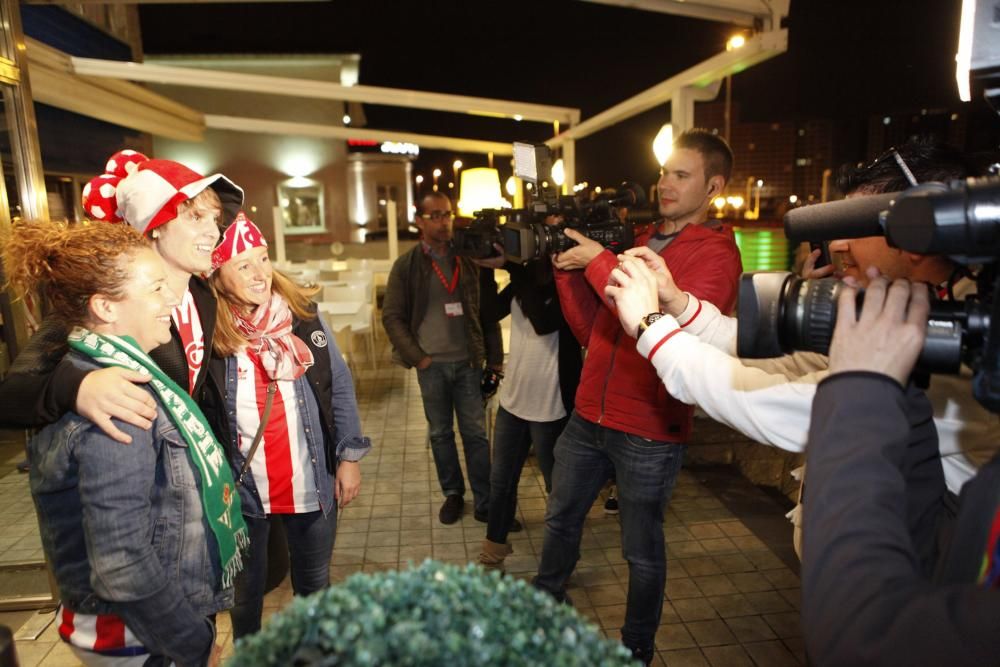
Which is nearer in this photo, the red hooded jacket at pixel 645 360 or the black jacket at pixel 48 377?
the black jacket at pixel 48 377

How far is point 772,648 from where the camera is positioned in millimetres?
2162

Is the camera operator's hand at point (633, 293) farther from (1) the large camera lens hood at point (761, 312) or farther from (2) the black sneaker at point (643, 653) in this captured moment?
(2) the black sneaker at point (643, 653)

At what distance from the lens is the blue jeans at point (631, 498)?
1.94 m

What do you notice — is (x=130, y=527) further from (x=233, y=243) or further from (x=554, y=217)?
(x=554, y=217)

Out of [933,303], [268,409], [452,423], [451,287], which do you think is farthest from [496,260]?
[933,303]

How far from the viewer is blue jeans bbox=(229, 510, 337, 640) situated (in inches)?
68.7

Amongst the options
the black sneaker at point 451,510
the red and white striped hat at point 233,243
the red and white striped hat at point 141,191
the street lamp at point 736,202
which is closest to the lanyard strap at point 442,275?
the black sneaker at point 451,510

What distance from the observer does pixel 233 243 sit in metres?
1.72

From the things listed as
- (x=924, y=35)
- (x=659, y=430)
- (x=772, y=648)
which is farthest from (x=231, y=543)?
(x=924, y=35)

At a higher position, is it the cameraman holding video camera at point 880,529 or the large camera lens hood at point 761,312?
the large camera lens hood at point 761,312

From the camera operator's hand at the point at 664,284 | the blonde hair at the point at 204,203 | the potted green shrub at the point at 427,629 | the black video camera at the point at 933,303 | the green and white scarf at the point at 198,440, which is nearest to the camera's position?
the potted green shrub at the point at 427,629

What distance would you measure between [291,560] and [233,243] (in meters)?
1.02

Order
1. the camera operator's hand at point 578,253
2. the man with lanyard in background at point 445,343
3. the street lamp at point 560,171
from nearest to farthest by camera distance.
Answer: the camera operator's hand at point 578,253, the man with lanyard in background at point 445,343, the street lamp at point 560,171

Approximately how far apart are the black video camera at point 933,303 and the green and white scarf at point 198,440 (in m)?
1.14
